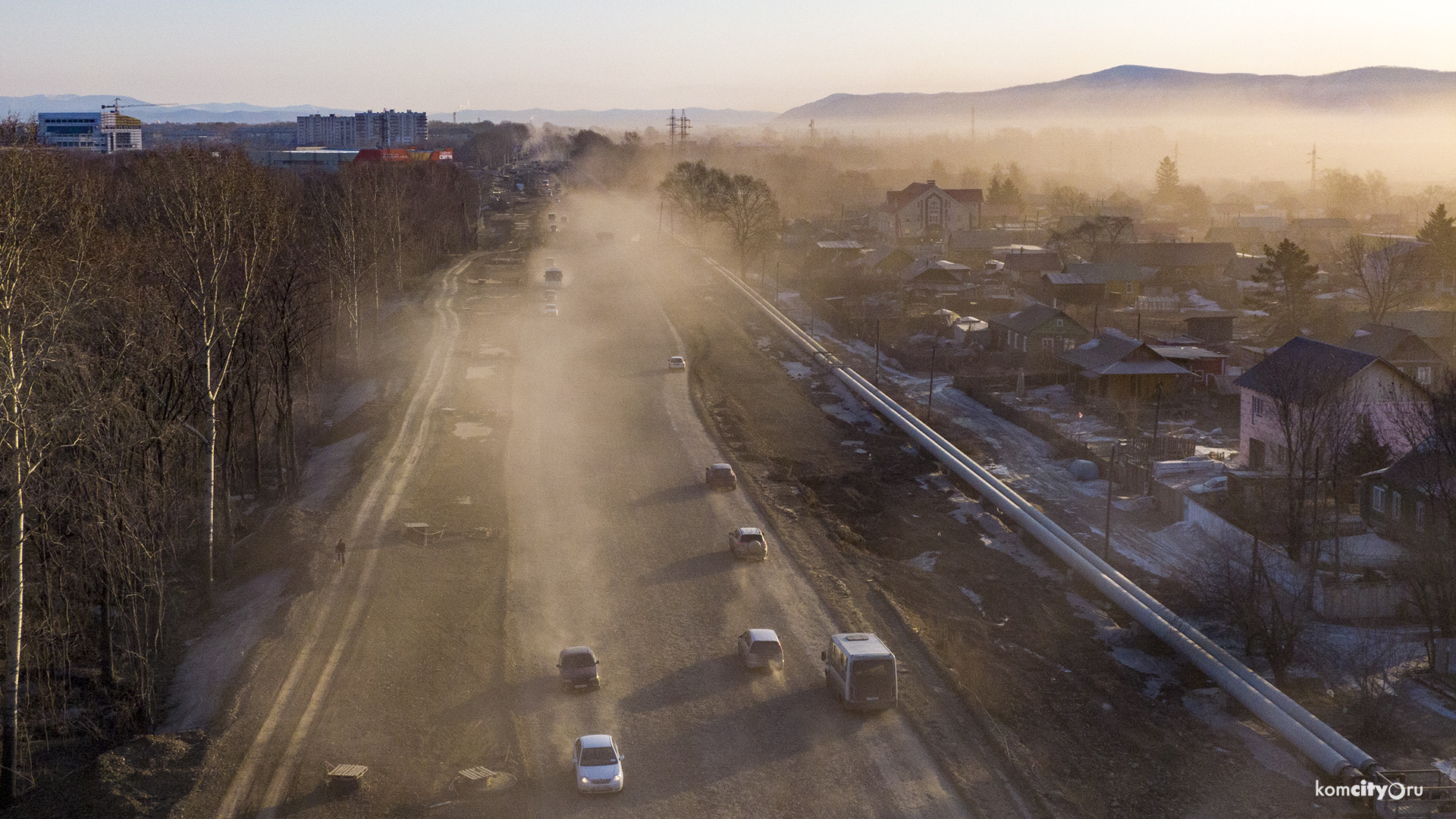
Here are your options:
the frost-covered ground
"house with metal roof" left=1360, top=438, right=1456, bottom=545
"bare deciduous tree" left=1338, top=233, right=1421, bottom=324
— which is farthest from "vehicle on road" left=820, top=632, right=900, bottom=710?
"bare deciduous tree" left=1338, top=233, right=1421, bottom=324

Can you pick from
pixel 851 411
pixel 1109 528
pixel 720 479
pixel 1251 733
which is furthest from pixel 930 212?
pixel 1251 733

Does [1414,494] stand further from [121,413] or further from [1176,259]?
[1176,259]

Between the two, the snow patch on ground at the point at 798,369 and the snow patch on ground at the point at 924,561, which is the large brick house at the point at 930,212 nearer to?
the snow patch on ground at the point at 798,369

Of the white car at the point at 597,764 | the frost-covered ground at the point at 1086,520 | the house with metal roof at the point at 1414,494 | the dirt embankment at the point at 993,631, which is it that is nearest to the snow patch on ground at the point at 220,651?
the white car at the point at 597,764

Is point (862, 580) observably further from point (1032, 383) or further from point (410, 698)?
point (1032, 383)

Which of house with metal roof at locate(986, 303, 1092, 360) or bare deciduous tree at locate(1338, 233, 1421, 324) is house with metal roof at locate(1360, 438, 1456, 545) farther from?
bare deciduous tree at locate(1338, 233, 1421, 324)
